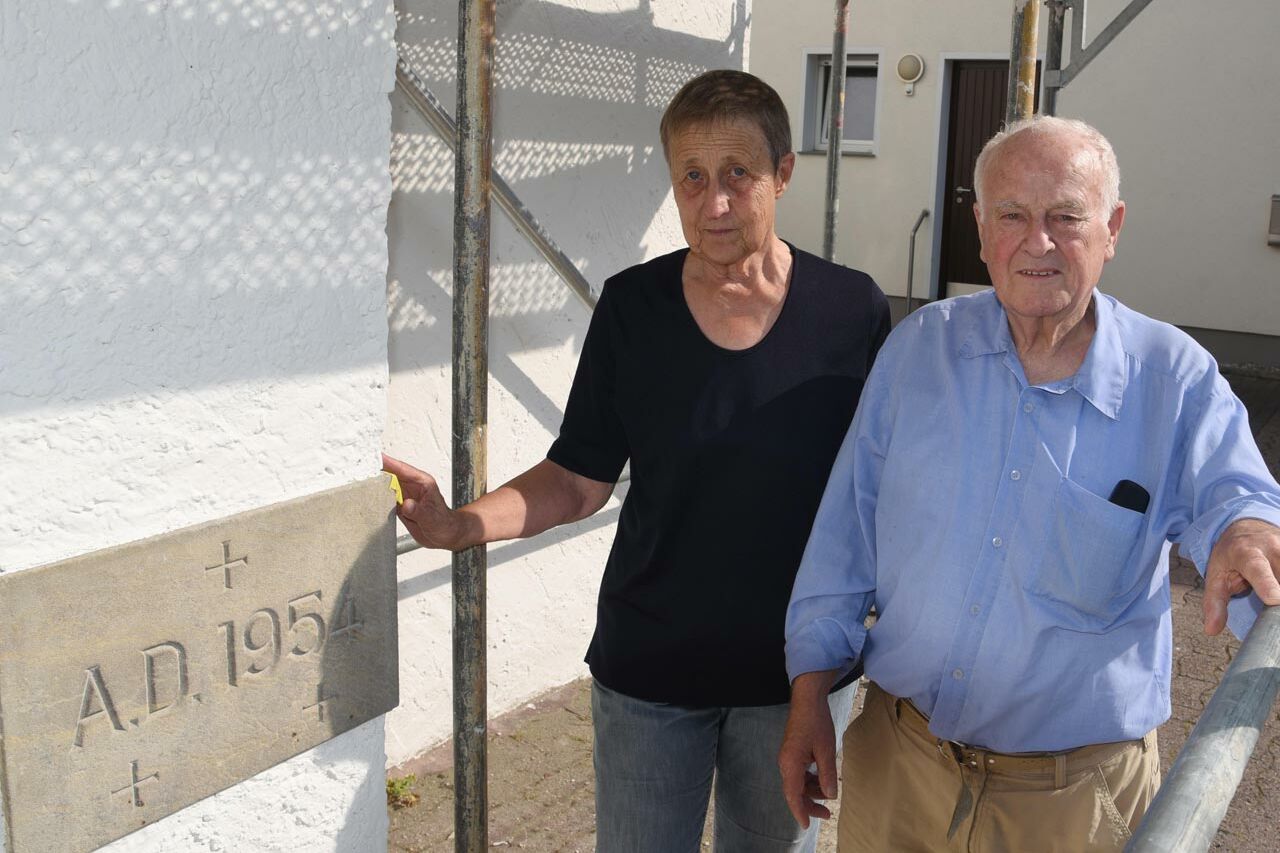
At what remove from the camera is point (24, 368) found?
1.50m

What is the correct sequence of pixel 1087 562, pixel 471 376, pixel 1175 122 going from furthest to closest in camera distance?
pixel 1175 122 < pixel 471 376 < pixel 1087 562

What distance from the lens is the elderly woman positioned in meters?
2.24

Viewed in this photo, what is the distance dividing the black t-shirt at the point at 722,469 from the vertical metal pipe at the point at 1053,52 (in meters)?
2.68

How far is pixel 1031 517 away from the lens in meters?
1.92

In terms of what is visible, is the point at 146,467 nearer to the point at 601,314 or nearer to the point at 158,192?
the point at 158,192

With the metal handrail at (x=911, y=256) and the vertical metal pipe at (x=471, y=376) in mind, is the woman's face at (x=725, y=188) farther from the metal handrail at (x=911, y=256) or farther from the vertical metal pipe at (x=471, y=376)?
the metal handrail at (x=911, y=256)

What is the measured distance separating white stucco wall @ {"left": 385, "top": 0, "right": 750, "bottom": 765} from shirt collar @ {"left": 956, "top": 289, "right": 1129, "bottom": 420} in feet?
6.82

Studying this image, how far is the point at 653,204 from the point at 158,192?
127 inches

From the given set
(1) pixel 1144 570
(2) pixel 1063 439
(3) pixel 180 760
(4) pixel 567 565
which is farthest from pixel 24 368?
(4) pixel 567 565

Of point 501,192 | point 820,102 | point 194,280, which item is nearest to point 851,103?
point 820,102

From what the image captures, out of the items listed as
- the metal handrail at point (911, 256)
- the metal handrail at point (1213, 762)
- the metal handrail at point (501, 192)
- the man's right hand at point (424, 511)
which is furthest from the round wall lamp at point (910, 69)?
the metal handrail at point (1213, 762)

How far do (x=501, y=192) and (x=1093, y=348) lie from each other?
183 cm

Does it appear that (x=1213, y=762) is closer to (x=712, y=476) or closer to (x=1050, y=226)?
(x=1050, y=226)

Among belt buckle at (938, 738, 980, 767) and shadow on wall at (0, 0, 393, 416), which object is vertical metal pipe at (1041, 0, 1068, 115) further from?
→ shadow on wall at (0, 0, 393, 416)
